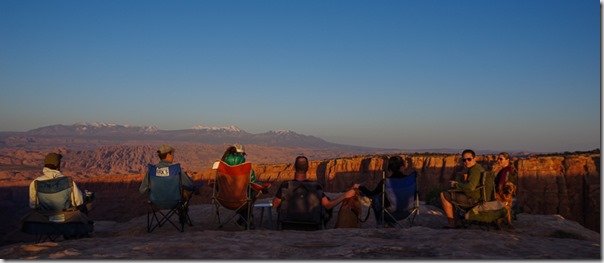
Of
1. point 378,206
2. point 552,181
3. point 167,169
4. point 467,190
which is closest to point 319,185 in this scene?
point 378,206

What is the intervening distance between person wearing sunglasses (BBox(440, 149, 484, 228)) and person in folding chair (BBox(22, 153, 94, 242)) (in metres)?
5.36

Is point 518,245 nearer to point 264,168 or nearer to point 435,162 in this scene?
point 435,162

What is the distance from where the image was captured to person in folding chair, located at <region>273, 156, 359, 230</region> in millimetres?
7938

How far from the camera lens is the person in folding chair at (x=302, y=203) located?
794 centimetres

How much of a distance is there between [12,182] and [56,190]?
89.7m

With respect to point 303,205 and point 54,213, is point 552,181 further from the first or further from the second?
point 54,213

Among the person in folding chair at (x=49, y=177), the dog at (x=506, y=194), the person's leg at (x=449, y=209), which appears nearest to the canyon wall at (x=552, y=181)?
the dog at (x=506, y=194)

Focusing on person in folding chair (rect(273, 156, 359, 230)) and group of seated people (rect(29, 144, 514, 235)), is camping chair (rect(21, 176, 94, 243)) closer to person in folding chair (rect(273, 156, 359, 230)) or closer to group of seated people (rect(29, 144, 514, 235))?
group of seated people (rect(29, 144, 514, 235))

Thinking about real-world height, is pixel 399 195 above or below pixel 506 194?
below

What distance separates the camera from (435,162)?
58.2 m

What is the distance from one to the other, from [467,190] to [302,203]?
2445 mm

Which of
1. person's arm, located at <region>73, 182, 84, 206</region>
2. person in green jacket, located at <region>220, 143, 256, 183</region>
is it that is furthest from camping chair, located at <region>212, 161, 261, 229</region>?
person's arm, located at <region>73, 182, 84, 206</region>

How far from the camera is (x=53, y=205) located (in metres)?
7.64

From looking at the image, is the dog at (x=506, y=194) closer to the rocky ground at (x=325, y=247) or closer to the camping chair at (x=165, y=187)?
the rocky ground at (x=325, y=247)
